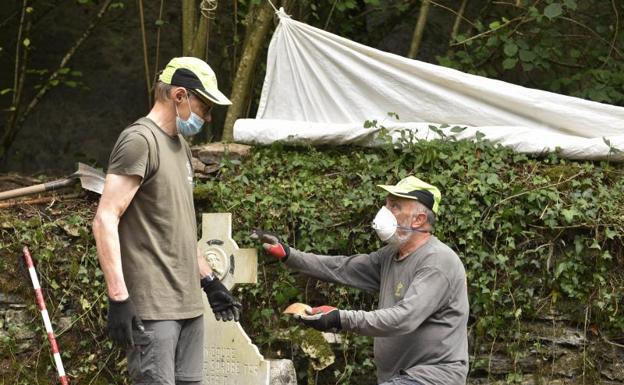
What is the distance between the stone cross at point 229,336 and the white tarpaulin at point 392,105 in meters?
1.12

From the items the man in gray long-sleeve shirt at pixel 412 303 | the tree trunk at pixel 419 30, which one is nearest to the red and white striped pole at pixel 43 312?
the man in gray long-sleeve shirt at pixel 412 303

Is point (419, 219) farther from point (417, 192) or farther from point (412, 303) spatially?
point (412, 303)

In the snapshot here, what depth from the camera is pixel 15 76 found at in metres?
7.90

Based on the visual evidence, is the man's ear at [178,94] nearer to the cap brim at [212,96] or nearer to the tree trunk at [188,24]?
the cap brim at [212,96]

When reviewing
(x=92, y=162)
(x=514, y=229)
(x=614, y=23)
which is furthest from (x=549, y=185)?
(x=92, y=162)

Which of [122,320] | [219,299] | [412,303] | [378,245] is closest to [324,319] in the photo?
[412,303]

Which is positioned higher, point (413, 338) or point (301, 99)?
point (301, 99)

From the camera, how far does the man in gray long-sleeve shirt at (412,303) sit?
14.8 ft

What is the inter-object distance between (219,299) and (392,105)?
2297 millimetres

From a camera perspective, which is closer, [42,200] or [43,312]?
[43,312]

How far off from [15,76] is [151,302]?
4.23 m

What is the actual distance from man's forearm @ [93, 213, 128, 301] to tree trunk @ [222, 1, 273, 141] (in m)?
3.20

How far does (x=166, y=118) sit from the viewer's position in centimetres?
439

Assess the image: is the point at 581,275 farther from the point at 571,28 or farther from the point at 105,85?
the point at 105,85
